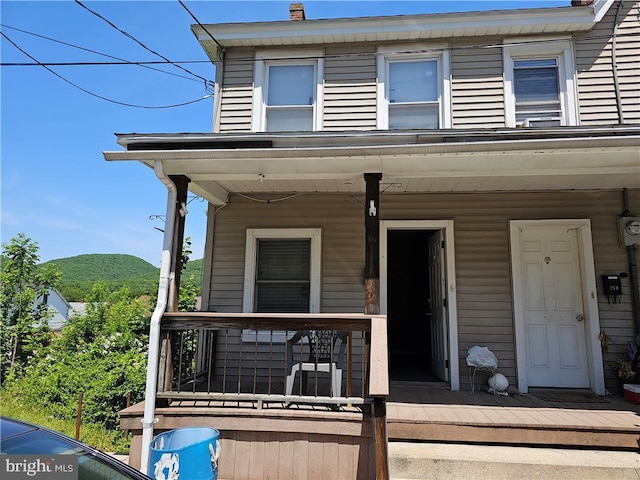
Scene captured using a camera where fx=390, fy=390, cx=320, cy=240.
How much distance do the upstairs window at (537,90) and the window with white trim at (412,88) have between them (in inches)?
39.0

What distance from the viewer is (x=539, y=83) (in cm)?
546

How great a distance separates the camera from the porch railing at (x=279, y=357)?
3.39 meters

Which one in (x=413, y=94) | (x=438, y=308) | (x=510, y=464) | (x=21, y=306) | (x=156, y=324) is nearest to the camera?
(x=510, y=464)

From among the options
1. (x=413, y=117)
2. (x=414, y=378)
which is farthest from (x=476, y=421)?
(x=413, y=117)

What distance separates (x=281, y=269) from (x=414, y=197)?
2.03m

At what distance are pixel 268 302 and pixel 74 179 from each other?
20.5 meters

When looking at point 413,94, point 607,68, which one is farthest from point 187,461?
point 607,68

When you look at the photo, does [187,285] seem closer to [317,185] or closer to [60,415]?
[60,415]

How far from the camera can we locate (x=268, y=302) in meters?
5.33

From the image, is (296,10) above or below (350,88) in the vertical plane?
above

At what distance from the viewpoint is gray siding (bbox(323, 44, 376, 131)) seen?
560 centimetres

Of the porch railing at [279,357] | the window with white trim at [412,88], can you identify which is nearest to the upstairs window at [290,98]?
the window with white trim at [412,88]

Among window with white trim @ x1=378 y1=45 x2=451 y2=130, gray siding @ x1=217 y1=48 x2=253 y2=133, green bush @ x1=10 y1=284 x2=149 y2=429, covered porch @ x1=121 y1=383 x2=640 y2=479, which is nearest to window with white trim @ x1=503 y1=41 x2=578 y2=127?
window with white trim @ x1=378 y1=45 x2=451 y2=130

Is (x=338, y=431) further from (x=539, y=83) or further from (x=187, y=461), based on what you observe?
(x=539, y=83)
